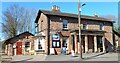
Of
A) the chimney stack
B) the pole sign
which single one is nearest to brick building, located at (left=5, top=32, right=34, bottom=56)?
the pole sign

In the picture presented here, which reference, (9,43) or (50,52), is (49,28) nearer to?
(50,52)

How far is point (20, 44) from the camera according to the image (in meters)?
36.8

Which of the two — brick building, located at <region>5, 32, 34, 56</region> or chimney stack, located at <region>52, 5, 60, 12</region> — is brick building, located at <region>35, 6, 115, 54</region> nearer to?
chimney stack, located at <region>52, 5, 60, 12</region>

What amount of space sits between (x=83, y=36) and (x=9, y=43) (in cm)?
1236

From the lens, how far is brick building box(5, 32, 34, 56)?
36.5 m

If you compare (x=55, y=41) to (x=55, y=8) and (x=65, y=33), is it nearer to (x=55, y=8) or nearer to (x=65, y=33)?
(x=65, y=33)

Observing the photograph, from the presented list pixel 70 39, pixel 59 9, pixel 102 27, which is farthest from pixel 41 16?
pixel 102 27

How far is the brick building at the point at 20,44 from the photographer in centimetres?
3647

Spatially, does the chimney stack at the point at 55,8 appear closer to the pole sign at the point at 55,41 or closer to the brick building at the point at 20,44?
the pole sign at the point at 55,41

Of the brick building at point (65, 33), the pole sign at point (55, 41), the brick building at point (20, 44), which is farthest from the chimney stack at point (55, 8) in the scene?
the brick building at point (20, 44)

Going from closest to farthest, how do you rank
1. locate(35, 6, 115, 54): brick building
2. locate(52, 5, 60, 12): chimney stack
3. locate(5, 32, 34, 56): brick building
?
locate(35, 6, 115, 54): brick building
locate(5, 32, 34, 56): brick building
locate(52, 5, 60, 12): chimney stack

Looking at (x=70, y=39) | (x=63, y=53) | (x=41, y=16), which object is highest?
(x=41, y=16)

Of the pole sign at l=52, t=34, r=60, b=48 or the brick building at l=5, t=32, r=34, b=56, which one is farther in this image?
the brick building at l=5, t=32, r=34, b=56

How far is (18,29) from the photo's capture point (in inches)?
1982
